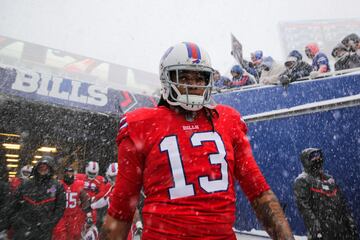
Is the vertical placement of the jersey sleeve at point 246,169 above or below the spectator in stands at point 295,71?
below

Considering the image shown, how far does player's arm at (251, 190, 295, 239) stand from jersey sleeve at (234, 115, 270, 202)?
0.04 metres

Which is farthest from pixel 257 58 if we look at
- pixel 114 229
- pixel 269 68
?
pixel 114 229

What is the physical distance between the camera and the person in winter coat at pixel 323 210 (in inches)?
165

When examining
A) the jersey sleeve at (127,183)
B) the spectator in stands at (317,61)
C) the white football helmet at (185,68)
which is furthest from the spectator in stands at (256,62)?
the jersey sleeve at (127,183)

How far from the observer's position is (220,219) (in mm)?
1609

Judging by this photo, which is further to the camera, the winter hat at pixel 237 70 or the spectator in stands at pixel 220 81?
the spectator in stands at pixel 220 81

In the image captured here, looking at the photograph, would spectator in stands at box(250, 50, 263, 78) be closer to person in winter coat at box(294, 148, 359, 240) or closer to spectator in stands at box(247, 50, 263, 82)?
spectator in stands at box(247, 50, 263, 82)

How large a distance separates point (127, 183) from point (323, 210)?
3535mm

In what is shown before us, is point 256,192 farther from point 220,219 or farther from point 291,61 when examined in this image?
point 291,61

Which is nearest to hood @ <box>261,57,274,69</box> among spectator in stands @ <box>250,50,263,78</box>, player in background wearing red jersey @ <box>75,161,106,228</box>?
spectator in stands @ <box>250,50,263,78</box>

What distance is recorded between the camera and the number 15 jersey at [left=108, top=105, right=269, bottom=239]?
5.19 ft

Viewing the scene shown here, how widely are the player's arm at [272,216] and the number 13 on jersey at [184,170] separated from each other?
25 centimetres

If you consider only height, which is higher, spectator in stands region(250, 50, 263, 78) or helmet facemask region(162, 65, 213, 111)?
spectator in stands region(250, 50, 263, 78)

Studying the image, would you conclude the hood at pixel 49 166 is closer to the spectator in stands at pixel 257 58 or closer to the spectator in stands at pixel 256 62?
the spectator in stands at pixel 256 62
